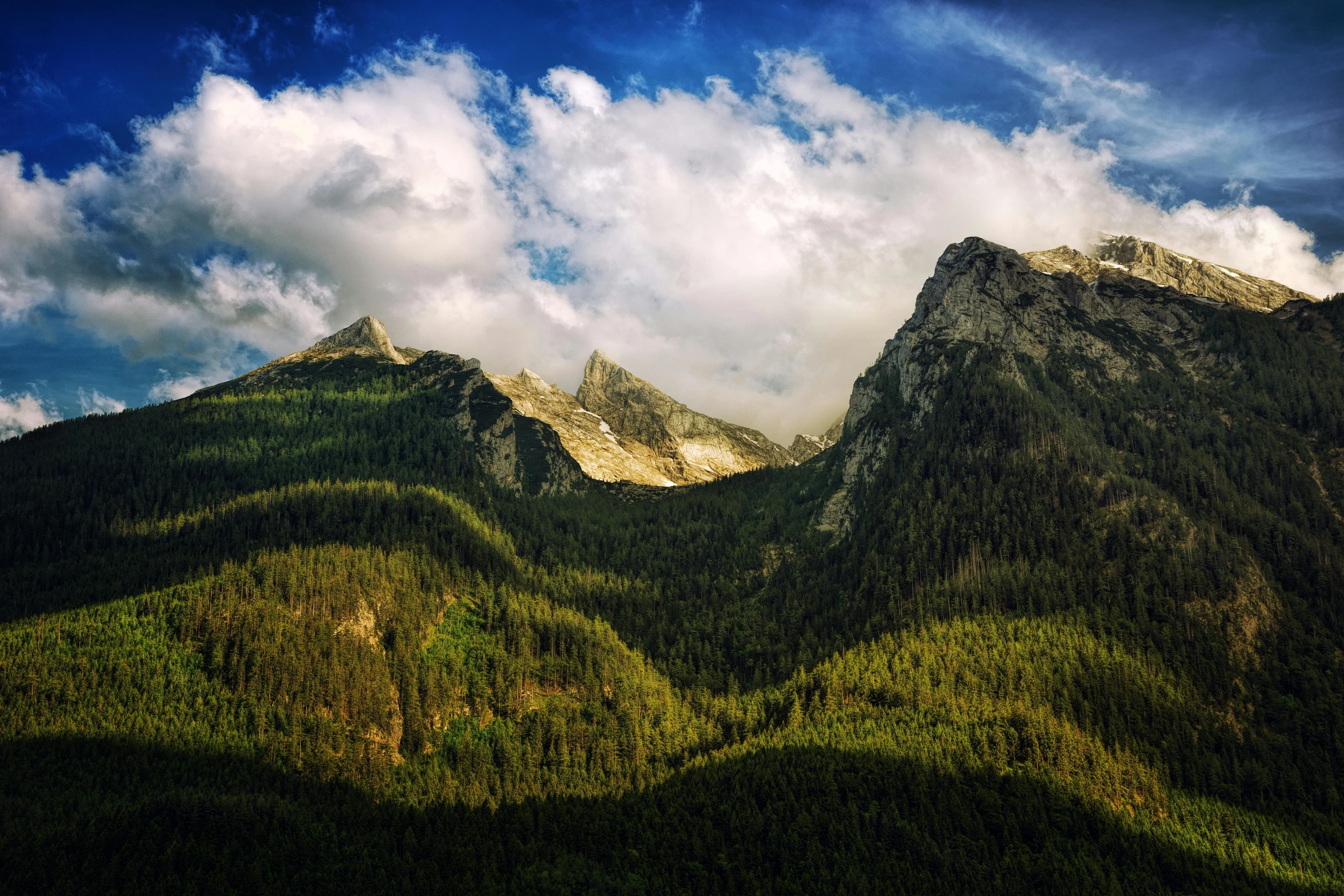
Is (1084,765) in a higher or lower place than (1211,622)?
lower

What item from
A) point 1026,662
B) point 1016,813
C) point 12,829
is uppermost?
point 1026,662

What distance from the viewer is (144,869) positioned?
391ft

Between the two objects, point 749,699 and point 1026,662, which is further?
point 749,699

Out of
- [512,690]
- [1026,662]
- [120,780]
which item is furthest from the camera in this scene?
[512,690]

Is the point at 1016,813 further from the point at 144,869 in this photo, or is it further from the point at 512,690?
the point at 144,869

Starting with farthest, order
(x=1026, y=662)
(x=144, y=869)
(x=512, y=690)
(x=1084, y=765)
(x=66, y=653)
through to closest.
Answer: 1. (x=512, y=690)
2. (x=1026, y=662)
3. (x=66, y=653)
4. (x=1084, y=765)
5. (x=144, y=869)

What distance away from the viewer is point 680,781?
164 metres

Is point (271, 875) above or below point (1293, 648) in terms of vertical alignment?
below

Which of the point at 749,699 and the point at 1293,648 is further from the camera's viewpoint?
the point at 749,699

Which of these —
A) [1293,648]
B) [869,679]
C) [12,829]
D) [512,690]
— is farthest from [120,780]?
[1293,648]

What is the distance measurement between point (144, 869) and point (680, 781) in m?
86.4

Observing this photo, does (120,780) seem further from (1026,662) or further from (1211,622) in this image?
(1211,622)

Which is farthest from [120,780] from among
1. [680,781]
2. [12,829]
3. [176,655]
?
[680,781]

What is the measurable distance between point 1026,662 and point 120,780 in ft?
549
